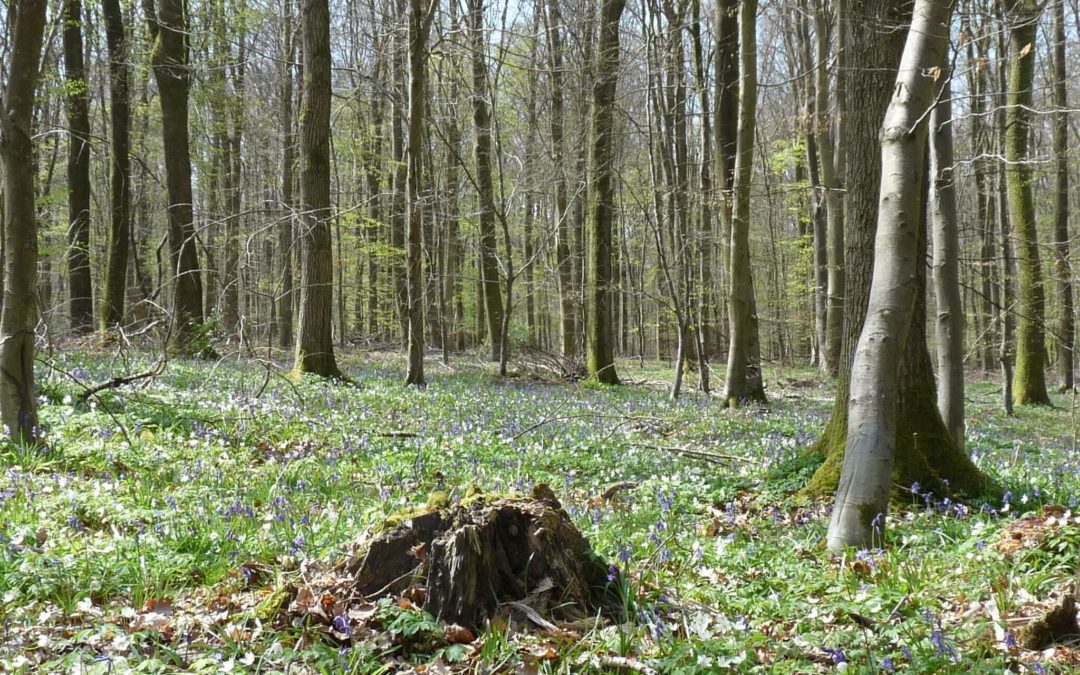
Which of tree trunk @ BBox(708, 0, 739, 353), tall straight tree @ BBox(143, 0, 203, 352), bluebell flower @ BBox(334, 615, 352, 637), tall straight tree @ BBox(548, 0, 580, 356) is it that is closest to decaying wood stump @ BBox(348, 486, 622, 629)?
bluebell flower @ BBox(334, 615, 352, 637)

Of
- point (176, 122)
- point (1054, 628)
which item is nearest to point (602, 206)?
point (176, 122)

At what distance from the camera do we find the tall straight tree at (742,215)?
417 inches

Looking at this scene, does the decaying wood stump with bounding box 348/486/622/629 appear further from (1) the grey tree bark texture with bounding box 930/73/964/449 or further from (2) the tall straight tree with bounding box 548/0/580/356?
(2) the tall straight tree with bounding box 548/0/580/356

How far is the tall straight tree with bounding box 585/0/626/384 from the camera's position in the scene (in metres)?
14.9

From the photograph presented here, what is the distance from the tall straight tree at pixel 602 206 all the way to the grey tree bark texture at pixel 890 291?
35.7 ft

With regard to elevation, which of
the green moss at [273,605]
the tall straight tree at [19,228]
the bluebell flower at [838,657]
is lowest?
the bluebell flower at [838,657]

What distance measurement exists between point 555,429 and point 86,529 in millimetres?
4934

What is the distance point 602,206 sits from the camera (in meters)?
15.1

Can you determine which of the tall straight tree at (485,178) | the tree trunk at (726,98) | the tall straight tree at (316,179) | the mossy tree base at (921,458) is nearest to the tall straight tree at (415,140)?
the tall straight tree at (316,179)

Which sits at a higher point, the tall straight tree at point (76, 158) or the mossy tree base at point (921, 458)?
the tall straight tree at point (76, 158)

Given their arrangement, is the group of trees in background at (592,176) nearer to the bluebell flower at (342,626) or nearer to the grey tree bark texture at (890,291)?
the grey tree bark texture at (890,291)

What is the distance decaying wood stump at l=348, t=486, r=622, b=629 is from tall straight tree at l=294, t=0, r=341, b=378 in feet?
30.4

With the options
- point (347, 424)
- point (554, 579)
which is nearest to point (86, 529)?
point (554, 579)

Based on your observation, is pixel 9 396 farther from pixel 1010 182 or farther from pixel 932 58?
pixel 1010 182
